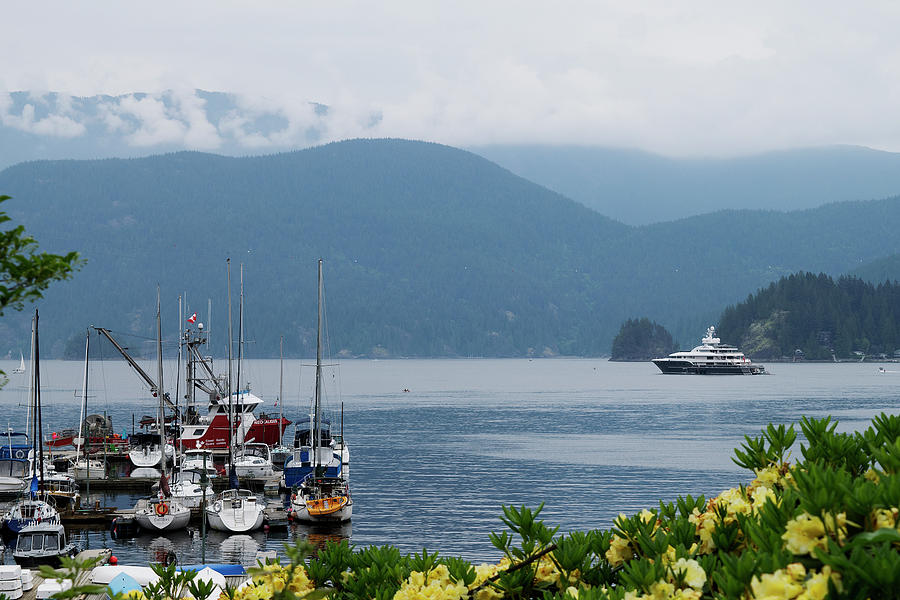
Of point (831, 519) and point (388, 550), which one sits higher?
point (831, 519)

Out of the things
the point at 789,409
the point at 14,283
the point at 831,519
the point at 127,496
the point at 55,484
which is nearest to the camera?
the point at 831,519

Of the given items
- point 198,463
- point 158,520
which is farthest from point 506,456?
point 158,520

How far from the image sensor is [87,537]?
48.6 meters

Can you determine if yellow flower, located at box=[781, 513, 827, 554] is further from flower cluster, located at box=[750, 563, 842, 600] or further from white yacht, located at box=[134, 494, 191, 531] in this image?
white yacht, located at box=[134, 494, 191, 531]

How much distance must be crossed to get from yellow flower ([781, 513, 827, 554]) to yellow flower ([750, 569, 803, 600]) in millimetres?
218

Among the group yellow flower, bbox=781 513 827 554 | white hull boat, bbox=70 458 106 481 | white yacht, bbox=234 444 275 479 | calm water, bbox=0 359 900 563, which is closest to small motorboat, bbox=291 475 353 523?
calm water, bbox=0 359 900 563

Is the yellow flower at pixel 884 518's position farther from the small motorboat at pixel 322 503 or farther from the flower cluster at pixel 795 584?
the small motorboat at pixel 322 503

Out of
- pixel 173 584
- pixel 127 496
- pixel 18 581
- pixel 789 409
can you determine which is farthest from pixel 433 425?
pixel 173 584

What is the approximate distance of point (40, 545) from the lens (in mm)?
40094

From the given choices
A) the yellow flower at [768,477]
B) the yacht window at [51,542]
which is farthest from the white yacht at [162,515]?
the yellow flower at [768,477]

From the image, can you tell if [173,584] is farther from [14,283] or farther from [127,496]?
[127,496]

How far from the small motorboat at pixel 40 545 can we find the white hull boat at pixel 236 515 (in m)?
8.87

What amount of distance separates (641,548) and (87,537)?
47.5 meters

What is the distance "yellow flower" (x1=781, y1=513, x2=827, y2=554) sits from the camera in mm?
4051
